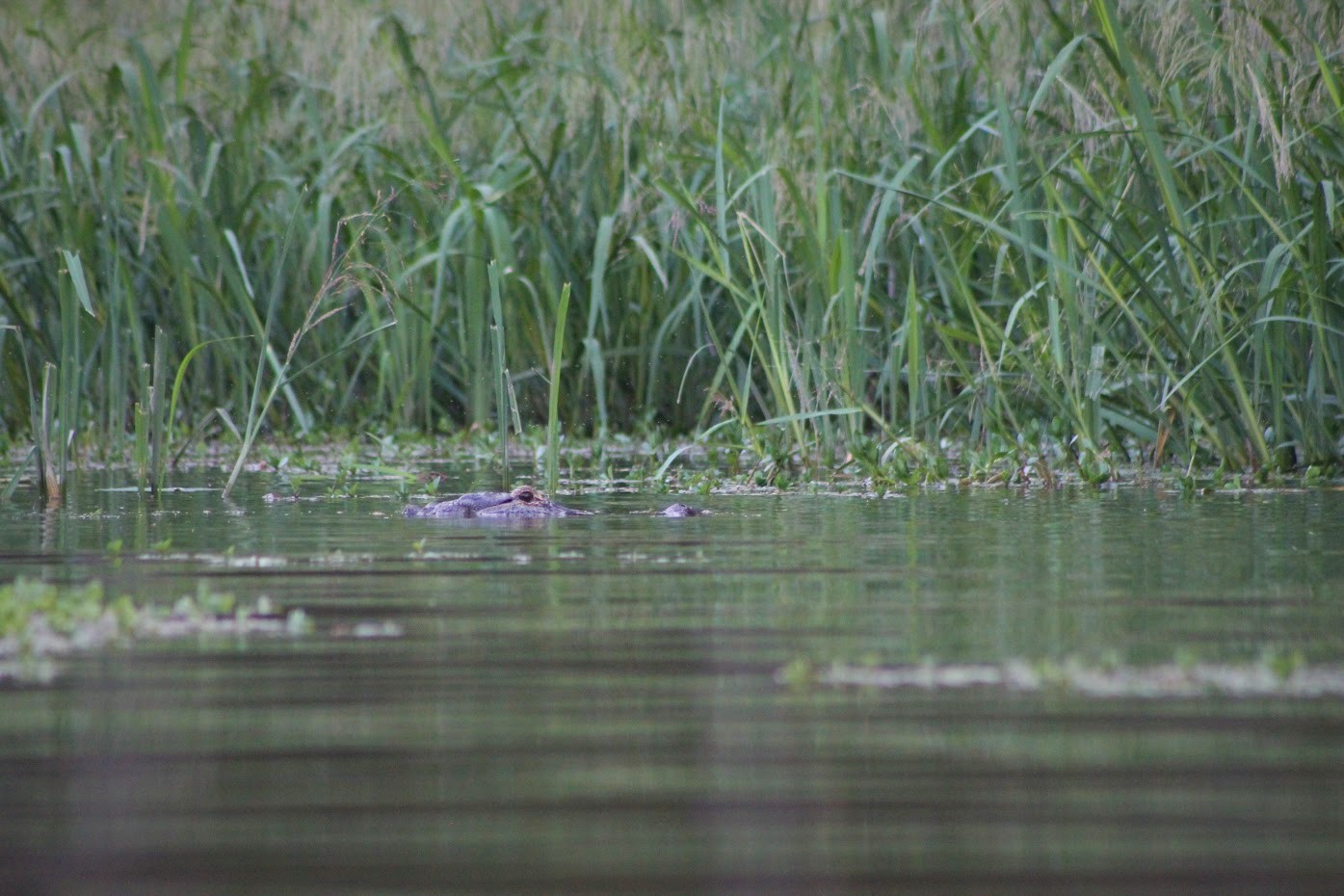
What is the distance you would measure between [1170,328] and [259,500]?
130 inches

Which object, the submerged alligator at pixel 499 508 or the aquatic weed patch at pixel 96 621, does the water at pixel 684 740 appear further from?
the submerged alligator at pixel 499 508

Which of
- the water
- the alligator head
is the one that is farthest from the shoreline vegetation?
the water

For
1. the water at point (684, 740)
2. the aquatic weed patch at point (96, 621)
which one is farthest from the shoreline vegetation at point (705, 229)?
the aquatic weed patch at point (96, 621)

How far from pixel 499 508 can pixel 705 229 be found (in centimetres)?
168

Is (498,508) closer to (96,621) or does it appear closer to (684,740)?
(96,621)

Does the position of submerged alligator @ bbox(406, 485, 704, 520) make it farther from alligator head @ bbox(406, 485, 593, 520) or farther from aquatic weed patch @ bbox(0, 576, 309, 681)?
aquatic weed patch @ bbox(0, 576, 309, 681)

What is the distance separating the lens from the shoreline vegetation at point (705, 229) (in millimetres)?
7383

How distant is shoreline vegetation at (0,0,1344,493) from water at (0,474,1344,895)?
2593 millimetres

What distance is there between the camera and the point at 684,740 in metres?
2.76

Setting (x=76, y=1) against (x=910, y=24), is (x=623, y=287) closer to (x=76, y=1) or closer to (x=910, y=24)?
(x=910, y=24)

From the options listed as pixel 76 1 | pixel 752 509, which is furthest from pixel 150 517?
pixel 76 1

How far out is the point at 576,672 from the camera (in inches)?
132

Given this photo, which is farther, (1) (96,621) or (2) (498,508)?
(2) (498,508)

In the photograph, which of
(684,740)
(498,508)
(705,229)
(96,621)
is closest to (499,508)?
(498,508)
